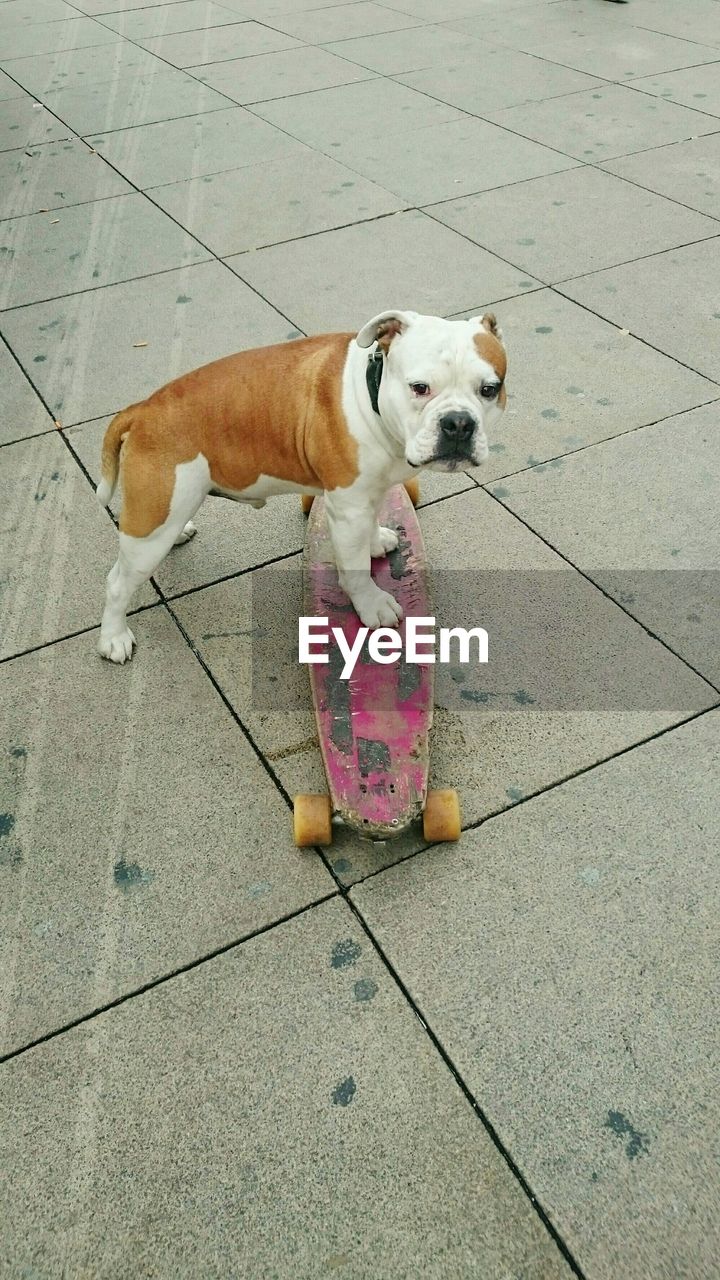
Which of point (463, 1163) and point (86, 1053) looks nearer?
point (463, 1163)

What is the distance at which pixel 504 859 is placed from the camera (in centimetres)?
254

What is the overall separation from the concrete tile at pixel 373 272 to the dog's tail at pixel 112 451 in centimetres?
216

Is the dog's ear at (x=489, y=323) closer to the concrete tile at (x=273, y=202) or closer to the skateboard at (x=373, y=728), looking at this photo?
the skateboard at (x=373, y=728)

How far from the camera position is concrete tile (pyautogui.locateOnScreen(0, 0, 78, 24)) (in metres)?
10.1

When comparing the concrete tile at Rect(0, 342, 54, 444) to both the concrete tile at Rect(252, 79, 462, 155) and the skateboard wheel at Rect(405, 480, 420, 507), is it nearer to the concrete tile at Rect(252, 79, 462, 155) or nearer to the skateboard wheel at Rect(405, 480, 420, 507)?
the skateboard wheel at Rect(405, 480, 420, 507)

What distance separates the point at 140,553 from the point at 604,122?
5.93 metres

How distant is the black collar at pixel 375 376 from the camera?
8.34 ft

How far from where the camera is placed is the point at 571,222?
18.4 ft

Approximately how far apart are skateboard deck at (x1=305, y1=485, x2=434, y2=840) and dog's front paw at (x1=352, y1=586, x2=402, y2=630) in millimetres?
48

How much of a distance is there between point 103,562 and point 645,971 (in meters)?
2.40

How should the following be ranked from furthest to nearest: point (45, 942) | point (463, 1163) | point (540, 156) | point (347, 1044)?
1. point (540, 156)
2. point (45, 942)
3. point (347, 1044)
4. point (463, 1163)

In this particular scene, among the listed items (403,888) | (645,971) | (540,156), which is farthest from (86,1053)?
(540,156)

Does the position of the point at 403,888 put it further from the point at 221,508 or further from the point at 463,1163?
the point at 221,508

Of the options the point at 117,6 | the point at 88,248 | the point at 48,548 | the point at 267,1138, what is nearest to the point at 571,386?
the point at 48,548
